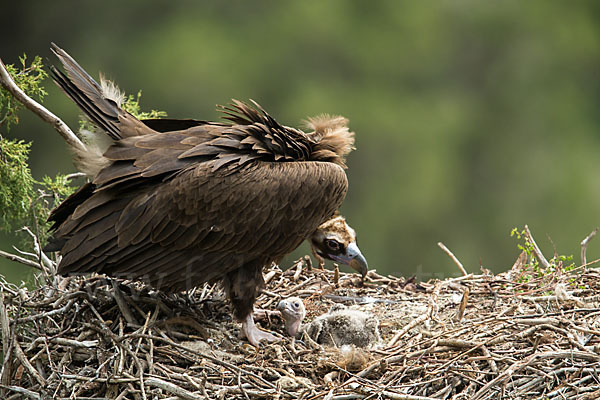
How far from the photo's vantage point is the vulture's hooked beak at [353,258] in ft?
15.8

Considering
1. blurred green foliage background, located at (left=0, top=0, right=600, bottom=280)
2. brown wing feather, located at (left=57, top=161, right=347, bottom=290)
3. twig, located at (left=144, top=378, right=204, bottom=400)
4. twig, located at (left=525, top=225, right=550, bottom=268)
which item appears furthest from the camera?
blurred green foliage background, located at (left=0, top=0, right=600, bottom=280)

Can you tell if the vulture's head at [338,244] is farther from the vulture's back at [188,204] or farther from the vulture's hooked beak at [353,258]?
the vulture's back at [188,204]

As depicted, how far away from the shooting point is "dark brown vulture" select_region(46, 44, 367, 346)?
4137mm

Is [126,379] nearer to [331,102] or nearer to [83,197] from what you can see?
[83,197]

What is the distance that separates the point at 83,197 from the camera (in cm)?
437

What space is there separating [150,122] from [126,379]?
168cm

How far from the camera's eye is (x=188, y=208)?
13.5 ft

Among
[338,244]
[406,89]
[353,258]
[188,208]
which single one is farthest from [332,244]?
[406,89]

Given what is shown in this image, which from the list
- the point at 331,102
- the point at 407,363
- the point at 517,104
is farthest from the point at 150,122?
the point at 517,104

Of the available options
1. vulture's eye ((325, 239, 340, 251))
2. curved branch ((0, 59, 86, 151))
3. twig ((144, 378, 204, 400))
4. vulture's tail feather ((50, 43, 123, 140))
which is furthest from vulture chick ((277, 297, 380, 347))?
curved branch ((0, 59, 86, 151))

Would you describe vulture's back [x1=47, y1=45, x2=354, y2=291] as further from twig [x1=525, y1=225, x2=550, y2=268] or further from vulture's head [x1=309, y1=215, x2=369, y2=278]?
twig [x1=525, y1=225, x2=550, y2=268]

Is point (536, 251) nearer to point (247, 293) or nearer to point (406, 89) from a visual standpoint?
point (247, 293)

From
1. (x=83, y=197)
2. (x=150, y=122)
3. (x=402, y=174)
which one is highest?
(x=150, y=122)

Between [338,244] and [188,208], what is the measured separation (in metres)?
1.10
